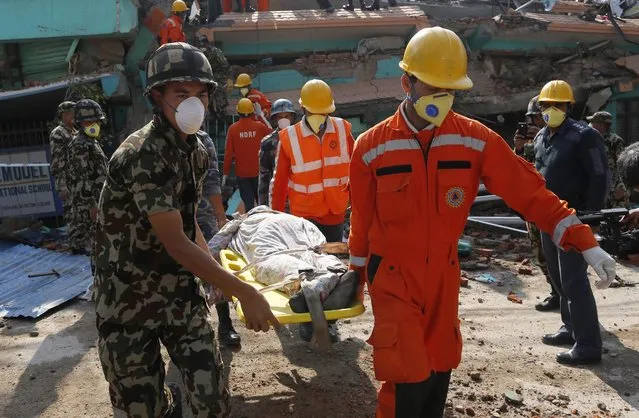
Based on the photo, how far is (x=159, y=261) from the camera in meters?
2.59

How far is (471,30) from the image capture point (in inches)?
492

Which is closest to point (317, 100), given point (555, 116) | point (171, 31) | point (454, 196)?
point (555, 116)

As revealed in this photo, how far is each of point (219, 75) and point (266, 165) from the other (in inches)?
224

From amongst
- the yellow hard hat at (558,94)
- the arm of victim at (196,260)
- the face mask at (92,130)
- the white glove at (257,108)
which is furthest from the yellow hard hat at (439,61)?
the white glove at (257,108)

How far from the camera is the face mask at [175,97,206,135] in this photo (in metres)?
2.44

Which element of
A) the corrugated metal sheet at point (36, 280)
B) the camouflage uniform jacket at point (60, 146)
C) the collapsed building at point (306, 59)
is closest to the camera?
the corrugated metal sheet at point (36, 280)

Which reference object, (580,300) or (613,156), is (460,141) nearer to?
(580,300)

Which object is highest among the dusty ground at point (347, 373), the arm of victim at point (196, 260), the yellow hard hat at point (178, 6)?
the yellow hard hat at point (178, 6)

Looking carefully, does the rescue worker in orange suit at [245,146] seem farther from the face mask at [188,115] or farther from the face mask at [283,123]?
the face mask at [188,115]

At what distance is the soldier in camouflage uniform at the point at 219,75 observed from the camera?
34.5 feet

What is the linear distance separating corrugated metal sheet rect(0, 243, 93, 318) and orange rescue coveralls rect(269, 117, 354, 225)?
9.07 feet

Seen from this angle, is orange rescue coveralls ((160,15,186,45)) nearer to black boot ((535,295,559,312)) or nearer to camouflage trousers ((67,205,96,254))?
camouflage trousers ((67,205,96,254))

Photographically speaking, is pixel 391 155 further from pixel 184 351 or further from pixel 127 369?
pixel 127 369

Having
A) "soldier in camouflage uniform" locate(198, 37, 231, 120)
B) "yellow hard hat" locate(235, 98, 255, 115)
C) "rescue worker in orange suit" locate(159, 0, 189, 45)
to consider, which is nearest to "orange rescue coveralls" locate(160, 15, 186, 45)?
"rescue worker in orange suit" locate(159, 0, 189, 45)
